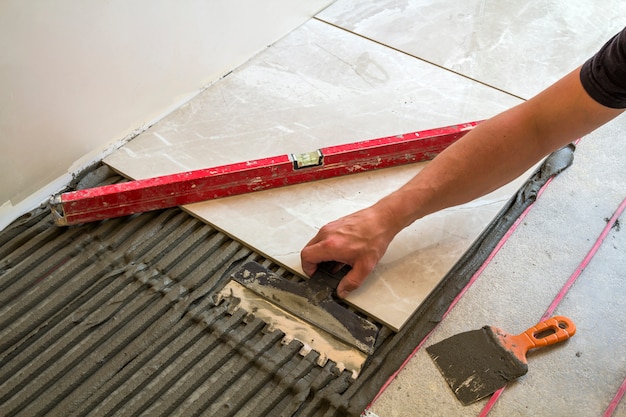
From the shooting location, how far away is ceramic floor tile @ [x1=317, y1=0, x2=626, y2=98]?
2266 millimetres

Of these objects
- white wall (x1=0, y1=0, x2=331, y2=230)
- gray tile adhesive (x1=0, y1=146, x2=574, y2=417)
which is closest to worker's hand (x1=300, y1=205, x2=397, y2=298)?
gray tile adhesive (x1=0, y1=146, x2=574, y2=417)

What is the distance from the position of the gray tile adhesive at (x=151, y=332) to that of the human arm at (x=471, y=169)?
0.18 meters

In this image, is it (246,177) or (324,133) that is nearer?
(246,177)

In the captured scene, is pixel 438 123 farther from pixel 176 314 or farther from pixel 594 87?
pixel 176 314

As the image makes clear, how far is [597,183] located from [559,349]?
0.60 meters

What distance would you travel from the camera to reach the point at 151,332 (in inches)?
59.4

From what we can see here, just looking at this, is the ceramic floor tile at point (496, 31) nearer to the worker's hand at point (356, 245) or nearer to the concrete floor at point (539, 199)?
the concrete floor at point (539, 199)

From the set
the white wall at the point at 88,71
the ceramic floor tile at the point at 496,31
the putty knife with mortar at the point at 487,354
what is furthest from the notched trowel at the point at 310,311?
the ceramic floor tile at the point at 496,31

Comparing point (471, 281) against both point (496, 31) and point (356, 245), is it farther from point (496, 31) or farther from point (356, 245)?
point (496, 31)

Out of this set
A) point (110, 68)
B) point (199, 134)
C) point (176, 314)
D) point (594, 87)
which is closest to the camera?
point (594, 87)

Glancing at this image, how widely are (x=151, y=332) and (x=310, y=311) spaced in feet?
1.23

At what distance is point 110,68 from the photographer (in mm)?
1833

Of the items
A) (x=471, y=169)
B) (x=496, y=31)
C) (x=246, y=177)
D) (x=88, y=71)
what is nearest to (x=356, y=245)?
(x=471, y=169)

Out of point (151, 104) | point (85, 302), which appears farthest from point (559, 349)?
point (151, 104)
